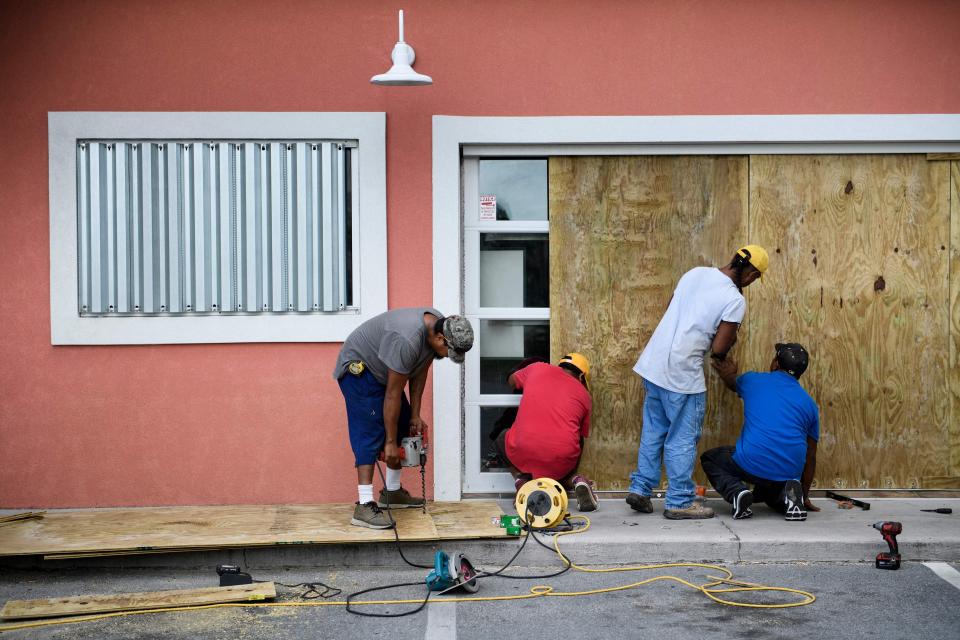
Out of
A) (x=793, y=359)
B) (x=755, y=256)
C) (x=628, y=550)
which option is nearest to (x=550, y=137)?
(x=755, y=256)

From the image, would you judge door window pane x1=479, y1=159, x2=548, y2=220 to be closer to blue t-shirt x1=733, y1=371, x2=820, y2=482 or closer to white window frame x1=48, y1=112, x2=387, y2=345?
white window frame x1=48, y1=112, x2=387, y2=345

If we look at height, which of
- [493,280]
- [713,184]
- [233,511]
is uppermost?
[713,184]

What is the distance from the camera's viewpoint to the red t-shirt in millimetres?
7438

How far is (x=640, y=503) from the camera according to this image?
7.48 metres

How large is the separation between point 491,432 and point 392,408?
1709 mm

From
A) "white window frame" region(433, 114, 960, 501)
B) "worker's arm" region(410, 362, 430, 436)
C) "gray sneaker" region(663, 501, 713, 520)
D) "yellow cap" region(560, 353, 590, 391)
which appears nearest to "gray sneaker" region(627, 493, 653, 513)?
"gray sneaker" region(663, 501, 713, 520)

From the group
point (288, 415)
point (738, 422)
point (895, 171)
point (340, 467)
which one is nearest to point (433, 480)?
point (340, 467)

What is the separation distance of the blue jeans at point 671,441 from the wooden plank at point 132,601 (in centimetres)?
281

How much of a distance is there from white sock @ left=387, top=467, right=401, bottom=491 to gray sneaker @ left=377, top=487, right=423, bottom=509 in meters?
0.03

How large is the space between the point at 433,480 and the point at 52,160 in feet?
11.9

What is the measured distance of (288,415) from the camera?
7.88 metres

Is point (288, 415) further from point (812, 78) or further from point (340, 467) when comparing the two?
point (812, 78)

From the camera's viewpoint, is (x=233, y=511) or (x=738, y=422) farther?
(x=738, y=422)

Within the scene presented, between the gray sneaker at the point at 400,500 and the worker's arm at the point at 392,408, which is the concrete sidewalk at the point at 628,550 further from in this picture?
the gray sneaker at the point at 400,500
